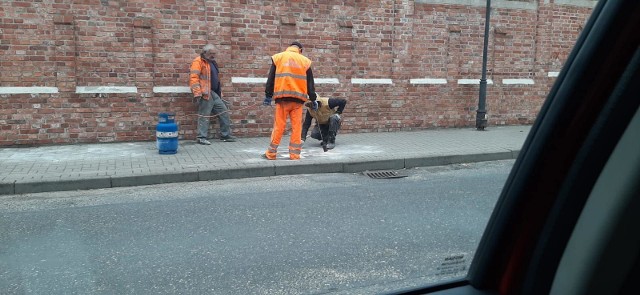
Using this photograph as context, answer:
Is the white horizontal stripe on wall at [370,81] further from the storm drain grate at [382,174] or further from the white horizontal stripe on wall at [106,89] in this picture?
the white horizontal stripe on wall at [106,89]

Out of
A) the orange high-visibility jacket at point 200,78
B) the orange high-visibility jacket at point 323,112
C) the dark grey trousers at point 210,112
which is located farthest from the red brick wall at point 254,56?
the orange high-visibility jacket at point 323,112

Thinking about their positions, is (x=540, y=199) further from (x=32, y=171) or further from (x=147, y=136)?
(x=147, y=136)

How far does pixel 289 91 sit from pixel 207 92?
224 centimetres

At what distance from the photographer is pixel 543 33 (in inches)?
574

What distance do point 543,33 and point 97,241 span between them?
13.0m

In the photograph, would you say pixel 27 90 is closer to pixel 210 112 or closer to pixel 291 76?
pixel 210 112

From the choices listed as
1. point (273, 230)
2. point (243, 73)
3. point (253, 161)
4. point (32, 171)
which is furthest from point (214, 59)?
point (273, 230)

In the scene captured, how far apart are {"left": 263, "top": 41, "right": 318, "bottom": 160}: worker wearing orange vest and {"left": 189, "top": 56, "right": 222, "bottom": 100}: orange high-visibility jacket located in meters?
1.77

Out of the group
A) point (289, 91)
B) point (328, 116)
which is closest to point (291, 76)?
point (289, 91)

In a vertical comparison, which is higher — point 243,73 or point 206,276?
point 243,73

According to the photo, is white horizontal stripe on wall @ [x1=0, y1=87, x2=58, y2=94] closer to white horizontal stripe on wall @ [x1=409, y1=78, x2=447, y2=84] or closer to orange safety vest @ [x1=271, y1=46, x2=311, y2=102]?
orange safety vest @ [x1=271, y1=46, x2=311, y2=102]

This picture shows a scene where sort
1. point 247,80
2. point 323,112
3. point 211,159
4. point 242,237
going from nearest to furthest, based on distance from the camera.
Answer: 1. point 242,237
2. point 211,159
3. point 323,112
4. point 247,80

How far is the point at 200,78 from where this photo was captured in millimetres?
10633

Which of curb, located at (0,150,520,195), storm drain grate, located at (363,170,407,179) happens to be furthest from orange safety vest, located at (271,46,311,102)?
storm drain grate, located at (363,170,407,179)
